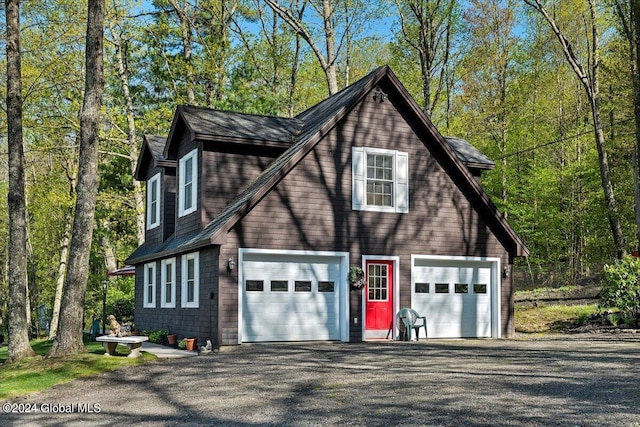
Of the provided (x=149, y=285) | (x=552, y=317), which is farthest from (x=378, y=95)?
(x=552, y=317)

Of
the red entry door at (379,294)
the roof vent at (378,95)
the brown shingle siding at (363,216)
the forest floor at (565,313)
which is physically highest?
the roof vent at (378,95)

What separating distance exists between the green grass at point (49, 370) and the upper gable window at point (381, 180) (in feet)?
23.7

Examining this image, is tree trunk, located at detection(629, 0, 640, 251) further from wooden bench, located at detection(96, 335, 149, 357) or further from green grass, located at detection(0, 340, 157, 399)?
green grass, located at detection(0, 340, 157, 399)

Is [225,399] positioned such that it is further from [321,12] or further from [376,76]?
[321,12]

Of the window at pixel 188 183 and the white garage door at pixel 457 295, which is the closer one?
the window at pixel 188 183

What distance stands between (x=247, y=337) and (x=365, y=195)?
16.3 feet

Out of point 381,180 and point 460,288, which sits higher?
point 381,180

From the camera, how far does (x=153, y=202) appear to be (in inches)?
955

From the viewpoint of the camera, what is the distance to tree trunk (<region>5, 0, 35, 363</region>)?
635 inches

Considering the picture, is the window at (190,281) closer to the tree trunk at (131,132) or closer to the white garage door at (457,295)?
the white garage door at (457,295)

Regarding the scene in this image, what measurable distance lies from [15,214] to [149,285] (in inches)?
320

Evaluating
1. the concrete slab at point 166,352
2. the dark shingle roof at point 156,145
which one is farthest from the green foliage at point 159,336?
the dark shingle roof at point 156,145

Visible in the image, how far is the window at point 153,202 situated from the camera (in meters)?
23.6

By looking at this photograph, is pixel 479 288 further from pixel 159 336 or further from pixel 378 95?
pixel 159 336
